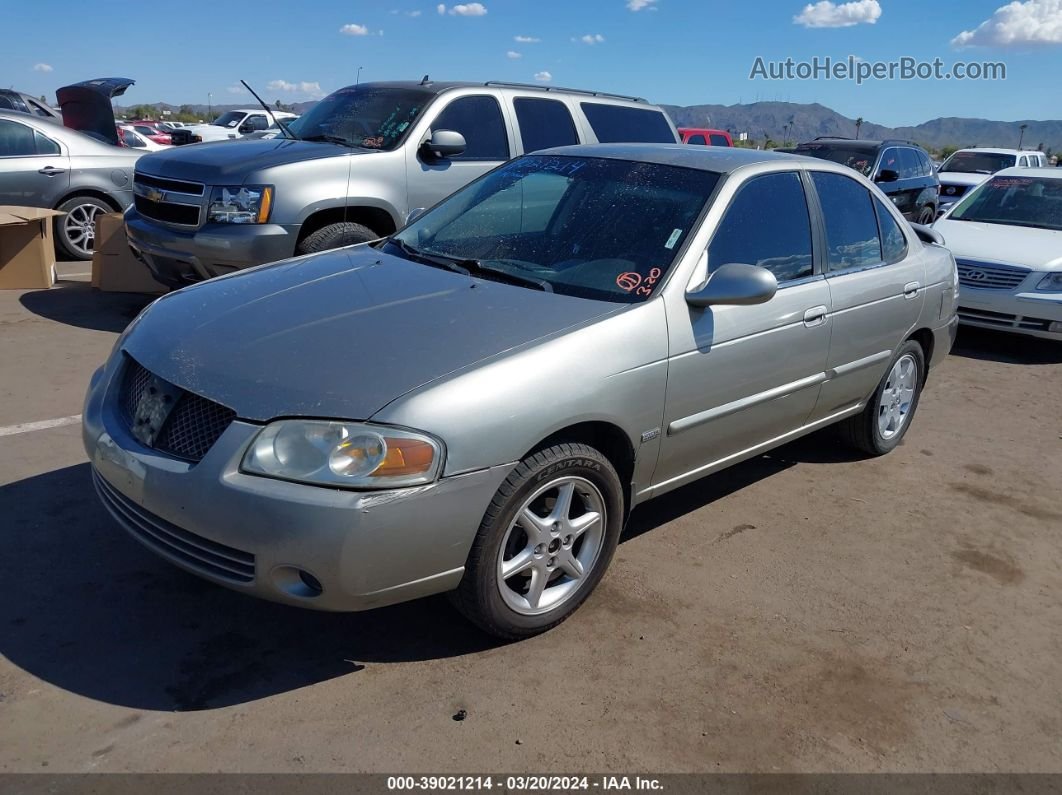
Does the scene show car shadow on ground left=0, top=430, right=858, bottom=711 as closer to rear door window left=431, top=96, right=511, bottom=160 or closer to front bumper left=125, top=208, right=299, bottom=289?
front bumper left=125, top=208, right=299, bottom=289

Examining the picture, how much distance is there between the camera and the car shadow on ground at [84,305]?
23.5 feet

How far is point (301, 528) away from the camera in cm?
265

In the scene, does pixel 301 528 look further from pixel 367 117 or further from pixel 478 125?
pixel 478 125

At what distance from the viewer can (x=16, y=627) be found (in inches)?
123

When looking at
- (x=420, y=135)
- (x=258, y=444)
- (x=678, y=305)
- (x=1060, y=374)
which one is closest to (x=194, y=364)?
(x=258, y=444)

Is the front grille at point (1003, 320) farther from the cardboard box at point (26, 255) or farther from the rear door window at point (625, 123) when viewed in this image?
the cardboard box at point (26, 255)

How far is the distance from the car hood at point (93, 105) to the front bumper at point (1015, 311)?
8801 millimetres

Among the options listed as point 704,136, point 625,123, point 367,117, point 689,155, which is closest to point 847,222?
point 689,155

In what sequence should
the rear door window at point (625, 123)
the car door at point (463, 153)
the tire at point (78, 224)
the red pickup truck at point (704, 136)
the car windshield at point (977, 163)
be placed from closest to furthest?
the car door at point (463, 153) < the rear door window at point (625, 123) < the tire at point (78, 224) < the red pickup truck at point (704, 136) < the car windshield at point (977, 163)

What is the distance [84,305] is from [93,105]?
11.9 feet

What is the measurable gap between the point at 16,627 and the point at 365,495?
1432 millimetres

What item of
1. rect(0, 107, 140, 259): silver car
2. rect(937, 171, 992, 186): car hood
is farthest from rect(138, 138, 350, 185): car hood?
rect(937, 171, 992, 186): car hood

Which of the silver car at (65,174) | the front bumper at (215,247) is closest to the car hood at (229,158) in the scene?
the front bumper at (215,247)

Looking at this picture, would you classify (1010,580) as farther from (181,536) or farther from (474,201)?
(181,536)
